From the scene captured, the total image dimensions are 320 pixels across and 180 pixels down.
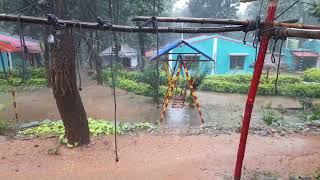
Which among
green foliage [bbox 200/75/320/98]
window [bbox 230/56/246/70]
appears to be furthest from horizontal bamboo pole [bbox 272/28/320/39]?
window [bbox 230/56/246/70]

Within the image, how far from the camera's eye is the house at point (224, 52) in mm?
27875

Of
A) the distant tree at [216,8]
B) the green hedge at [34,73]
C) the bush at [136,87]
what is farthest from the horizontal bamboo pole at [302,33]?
the distant tree at [216,8]

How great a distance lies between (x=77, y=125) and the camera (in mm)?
8242

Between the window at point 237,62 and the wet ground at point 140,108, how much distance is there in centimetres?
1033

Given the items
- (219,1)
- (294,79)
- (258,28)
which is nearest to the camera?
(258,28)

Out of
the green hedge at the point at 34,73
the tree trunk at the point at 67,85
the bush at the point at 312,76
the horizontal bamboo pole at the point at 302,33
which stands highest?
the horizontal bamboo pole at the point at 302,33

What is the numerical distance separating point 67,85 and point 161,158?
2899mm

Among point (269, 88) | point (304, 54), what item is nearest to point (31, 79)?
point (269, 88)

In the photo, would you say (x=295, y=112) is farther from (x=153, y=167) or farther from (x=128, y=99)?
(x=153, y=167)

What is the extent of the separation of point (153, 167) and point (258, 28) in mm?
3821

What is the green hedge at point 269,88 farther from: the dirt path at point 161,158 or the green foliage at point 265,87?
the dirt path at point 161,158

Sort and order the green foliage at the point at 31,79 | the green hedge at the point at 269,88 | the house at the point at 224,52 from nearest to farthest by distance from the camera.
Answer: the green hedge at the point at 269,88 → the green foliage at the point at 31,79 → the house at the point at 224,52

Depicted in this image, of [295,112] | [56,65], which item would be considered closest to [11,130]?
[56,65]

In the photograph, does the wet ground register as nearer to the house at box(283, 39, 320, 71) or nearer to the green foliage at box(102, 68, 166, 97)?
the green foliage at box(102, 68, 166, 97)
